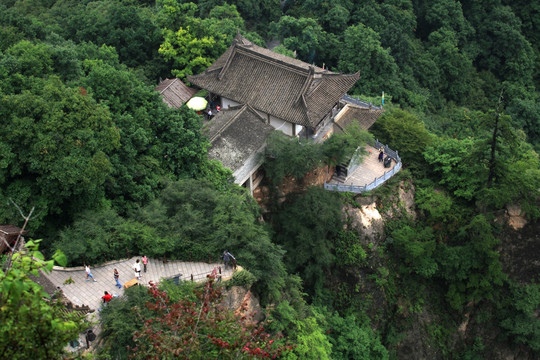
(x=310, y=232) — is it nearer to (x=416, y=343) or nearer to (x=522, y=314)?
(x=416, y=343)

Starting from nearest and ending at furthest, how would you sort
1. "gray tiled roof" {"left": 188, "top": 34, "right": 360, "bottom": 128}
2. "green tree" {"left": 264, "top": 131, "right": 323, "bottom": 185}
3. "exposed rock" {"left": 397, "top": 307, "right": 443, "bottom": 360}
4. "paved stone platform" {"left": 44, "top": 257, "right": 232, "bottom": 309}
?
1. "paved stone platform" {"left": 44, "top": 257, "right": 232, "bottom": 309}
2. "green tree" {"left": 264, "top": 131, "right": 323, "bottom": 185}
3. "exposed rock" {"left": 397, "top": 307, "right": 443, "bottom": 360}
4. "gray tiled roof" {"left": 188, "top": 34, "right": 360, "bottom": 128}

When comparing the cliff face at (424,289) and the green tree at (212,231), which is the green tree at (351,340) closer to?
the cliff face at (424,289)

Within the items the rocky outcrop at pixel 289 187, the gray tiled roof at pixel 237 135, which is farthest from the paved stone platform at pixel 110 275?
the rocky outcrop at pixel 289 187

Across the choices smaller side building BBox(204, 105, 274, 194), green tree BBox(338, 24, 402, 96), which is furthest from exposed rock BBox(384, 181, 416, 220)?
green tree BBox(338, 24, 402, 96)

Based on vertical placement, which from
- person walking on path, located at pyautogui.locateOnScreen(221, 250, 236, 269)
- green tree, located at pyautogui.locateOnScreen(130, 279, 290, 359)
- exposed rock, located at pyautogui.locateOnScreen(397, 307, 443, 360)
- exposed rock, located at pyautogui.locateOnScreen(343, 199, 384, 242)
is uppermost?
green tree, located at pyautogui.locateOnScreen(130, 279, 290, 359)

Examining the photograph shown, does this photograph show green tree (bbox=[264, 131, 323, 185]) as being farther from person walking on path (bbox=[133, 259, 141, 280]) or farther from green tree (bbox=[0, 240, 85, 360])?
green tree (bbox=[0, 240, 85, 360])

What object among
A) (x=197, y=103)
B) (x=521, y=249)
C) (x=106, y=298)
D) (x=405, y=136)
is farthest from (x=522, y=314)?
(x=106, y=298)
